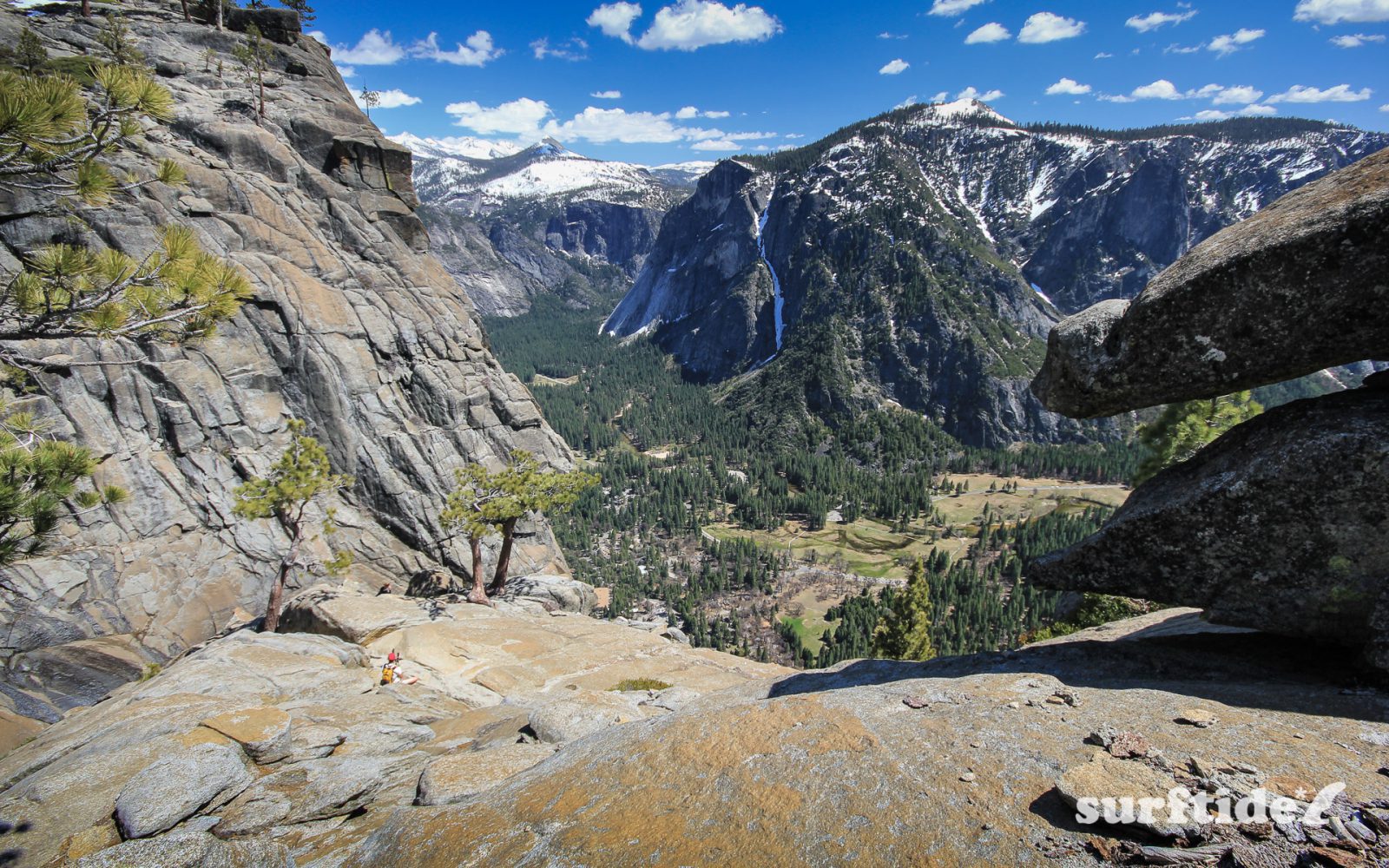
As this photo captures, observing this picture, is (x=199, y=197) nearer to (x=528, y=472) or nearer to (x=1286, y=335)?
(x=528, y=472)

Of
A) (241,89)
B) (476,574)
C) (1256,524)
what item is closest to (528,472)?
(476,574)

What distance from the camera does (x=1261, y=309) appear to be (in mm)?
11945

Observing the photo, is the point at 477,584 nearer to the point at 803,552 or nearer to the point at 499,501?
the point at 499,501

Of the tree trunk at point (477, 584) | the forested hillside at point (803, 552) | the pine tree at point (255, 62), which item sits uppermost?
the pine tree at point (255, 62)

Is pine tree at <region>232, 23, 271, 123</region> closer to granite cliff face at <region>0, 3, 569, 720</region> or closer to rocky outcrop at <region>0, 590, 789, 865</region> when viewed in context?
granite cliff face at <region>0, 3, 569, 720</region>

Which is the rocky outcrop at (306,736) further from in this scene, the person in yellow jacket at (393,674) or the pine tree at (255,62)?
the pine tree at (255,62)

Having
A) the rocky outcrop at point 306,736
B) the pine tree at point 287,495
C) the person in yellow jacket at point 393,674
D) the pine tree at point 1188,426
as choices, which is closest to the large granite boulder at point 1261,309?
the rocky outcrop at point 306,736

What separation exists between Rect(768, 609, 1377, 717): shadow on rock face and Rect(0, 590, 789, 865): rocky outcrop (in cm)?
689

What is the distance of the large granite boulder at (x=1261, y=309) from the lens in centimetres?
1109

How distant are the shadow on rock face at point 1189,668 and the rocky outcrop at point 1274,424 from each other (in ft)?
2.80

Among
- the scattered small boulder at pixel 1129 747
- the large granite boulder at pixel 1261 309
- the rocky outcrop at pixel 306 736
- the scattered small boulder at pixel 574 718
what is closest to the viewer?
the scattered small boulder at pixel 1129 747

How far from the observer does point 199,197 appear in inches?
1922

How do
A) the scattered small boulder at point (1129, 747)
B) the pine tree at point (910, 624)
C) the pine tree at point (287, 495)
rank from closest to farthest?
1. the scattered small boulder at point (1129, 747)
2. the pine tree at point (287, 495)
3. the pine tree at point (910, 624)

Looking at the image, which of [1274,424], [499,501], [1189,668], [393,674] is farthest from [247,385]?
[1274,424]
